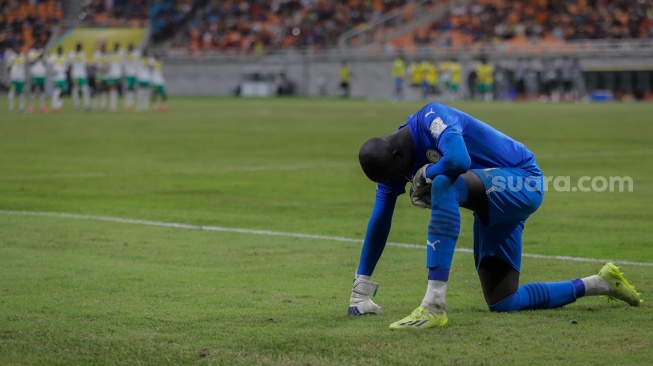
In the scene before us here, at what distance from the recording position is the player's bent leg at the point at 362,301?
668cm

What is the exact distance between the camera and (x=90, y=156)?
2070cm

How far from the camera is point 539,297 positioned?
6.89 meters

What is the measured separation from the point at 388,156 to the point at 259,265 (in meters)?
2.80

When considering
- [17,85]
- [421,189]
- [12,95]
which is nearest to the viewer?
[421,189]

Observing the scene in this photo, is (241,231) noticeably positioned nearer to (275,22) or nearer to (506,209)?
(506,209)

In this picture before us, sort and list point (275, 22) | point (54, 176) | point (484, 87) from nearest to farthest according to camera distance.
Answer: point (54, 176)
point (484, 87)
point (275, 22)

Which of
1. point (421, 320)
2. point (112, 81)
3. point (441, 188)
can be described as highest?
point (441, 188)

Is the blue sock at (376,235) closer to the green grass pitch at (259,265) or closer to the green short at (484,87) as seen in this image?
the green grass pitch at (259,265)

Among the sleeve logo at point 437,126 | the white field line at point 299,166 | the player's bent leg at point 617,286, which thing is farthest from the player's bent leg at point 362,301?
the white field line at point 299,166

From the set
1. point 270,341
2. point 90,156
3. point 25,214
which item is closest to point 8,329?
point 270,341

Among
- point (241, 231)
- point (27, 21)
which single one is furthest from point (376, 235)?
point (27, 21)

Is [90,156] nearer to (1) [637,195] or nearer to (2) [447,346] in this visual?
(1) [637,195]

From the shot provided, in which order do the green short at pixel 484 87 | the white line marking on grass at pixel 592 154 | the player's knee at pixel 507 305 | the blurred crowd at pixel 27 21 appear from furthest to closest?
the blurred crowd at pixel 27 21 → the green short at pixel 484 87 → the white line marking on grass at pixel 592 154 → the player's knee at pixel 507 305

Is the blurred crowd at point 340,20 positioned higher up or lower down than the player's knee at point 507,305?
lower down
